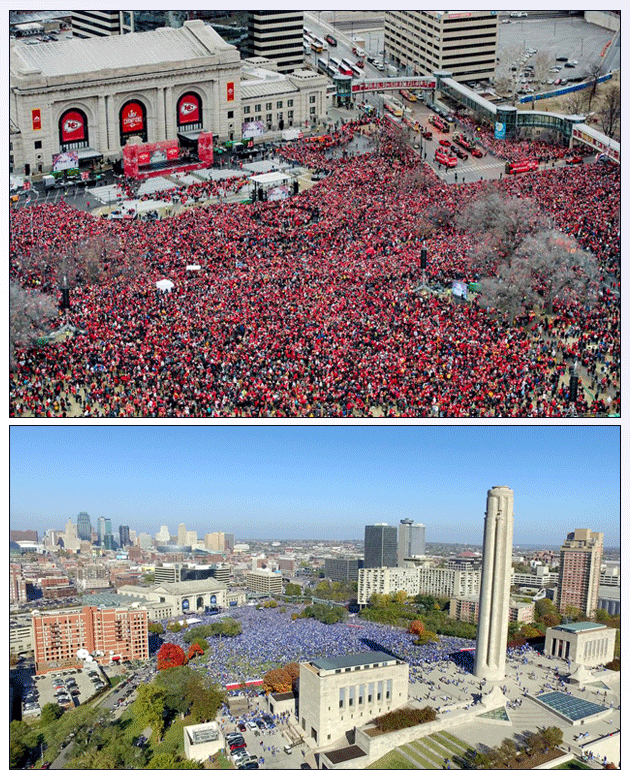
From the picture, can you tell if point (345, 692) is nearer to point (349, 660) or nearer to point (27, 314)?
point (349, 660)

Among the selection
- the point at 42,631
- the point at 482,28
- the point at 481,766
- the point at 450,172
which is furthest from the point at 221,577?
the point at 482,28

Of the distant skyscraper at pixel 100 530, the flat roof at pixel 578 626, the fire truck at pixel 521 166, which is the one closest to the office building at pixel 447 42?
the fire truck at pixel 521 166

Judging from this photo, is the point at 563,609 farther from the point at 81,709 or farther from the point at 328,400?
the point at 81,709

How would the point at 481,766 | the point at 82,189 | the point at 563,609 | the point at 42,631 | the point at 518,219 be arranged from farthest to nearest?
the point at 82,189
the point at 518,219
the point at 563,609
the point at 42,631
the point at 481,766

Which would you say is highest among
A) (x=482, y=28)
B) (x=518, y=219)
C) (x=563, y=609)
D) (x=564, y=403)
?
(x=482, y=28)

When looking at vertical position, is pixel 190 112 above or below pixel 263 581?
above

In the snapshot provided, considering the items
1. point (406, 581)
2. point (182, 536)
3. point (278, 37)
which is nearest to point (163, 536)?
point (182, 536)
